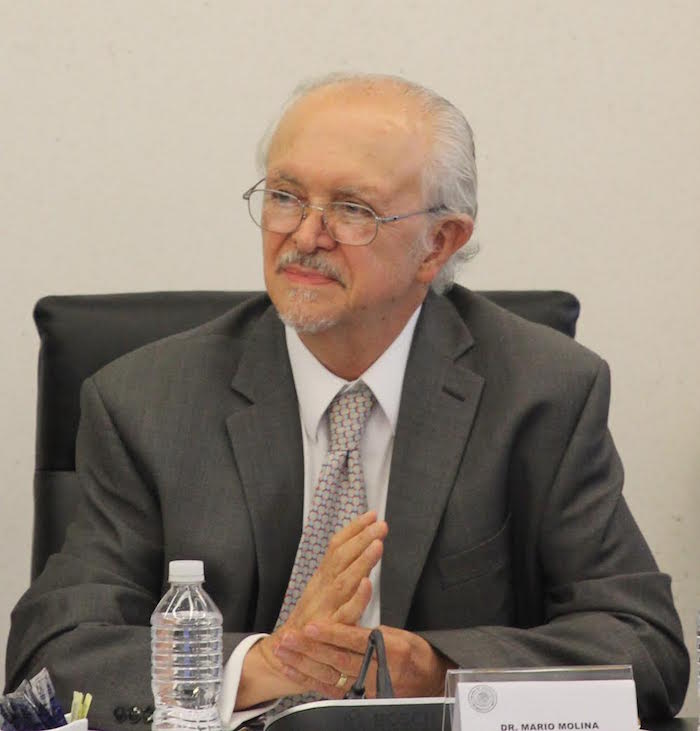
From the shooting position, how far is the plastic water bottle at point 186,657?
5.25 ft

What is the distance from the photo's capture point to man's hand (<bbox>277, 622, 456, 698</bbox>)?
1896mm

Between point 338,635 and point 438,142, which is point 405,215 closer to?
point 438,142

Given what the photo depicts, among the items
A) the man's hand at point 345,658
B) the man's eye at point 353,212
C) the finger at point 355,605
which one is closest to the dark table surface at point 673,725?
the man's hand at point 345,658

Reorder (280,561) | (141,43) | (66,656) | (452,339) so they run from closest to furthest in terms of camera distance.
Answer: (66,656)
(280,561)
(452,339)
(141,43)

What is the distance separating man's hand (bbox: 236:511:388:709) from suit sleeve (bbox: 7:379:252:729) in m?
0.07

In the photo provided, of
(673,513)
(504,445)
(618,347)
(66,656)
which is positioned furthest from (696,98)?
(66,656)

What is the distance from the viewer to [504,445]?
7.36 feet

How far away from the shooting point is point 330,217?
2.21 m

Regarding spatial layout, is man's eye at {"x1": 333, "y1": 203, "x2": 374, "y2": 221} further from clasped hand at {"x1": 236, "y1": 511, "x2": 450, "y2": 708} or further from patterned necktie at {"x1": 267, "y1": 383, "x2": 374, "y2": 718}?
clasped hand at {"x1": 236, "y1": 511, "x2": 450, "y2": 708}

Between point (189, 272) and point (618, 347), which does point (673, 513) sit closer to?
point (618, 347)

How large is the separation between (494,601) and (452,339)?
452mm

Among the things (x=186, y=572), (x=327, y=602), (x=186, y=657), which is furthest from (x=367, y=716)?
(x=327, y=602)

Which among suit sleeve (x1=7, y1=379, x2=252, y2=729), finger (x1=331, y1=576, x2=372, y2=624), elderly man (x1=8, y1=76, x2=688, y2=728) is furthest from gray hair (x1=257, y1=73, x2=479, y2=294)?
finger (x1=331, y1=576, x2=372, y2=624)

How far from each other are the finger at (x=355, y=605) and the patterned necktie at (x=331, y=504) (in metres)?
0.26
